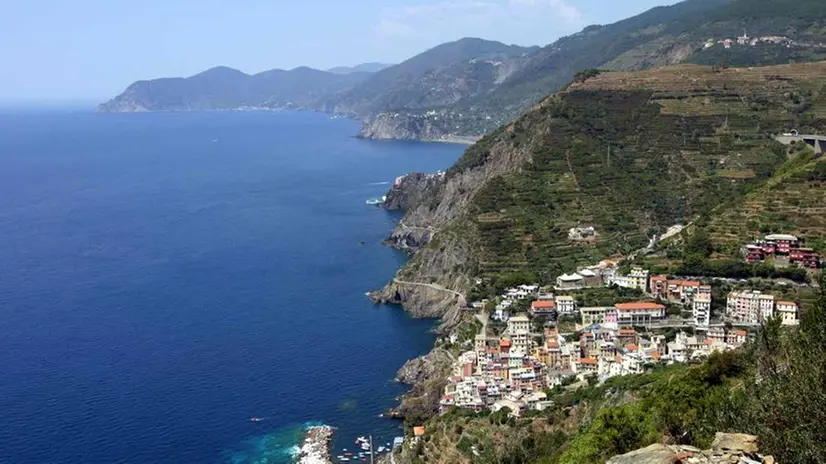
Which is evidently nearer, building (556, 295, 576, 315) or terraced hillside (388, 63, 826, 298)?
building (556, 295, 576, 315)

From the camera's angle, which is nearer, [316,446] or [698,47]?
[316,446]

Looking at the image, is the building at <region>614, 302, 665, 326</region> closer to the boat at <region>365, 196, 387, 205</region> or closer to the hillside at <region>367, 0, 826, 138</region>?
the boat at <region>365, 196, 387, 205</region>

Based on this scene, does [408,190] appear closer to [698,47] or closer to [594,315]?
[594,315]

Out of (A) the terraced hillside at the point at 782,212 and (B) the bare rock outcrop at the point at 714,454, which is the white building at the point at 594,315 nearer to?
(A) the terraced hillside at the point at 782,212

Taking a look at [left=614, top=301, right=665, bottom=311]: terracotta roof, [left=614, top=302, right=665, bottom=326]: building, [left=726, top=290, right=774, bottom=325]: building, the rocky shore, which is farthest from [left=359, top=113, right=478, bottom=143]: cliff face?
the rocky shore

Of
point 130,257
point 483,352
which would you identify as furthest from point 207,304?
point 483,352

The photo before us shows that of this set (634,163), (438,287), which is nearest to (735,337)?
(438,287)

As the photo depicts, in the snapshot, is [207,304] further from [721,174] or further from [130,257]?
[721,174]
